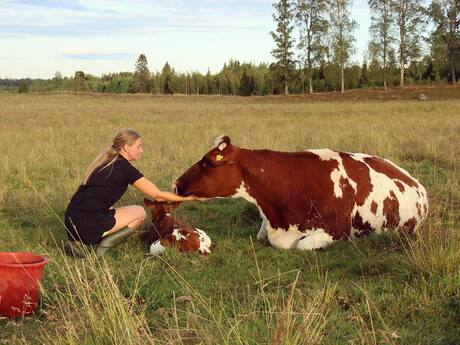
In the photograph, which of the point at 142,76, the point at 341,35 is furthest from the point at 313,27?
the point at 142,76

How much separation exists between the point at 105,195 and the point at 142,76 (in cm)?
8613

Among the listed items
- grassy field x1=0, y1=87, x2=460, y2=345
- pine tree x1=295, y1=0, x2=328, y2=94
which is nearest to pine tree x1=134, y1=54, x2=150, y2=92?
pine tree x1=295, y1=0, x2=328, y2=94

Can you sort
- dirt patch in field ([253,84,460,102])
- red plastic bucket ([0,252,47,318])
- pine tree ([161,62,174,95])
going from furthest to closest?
1. pine tree ([161,62,174,95])
2. dirt patch in field ([253,84,460,102])
3. red plastic bucket ([0,252,47,318])

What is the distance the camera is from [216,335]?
3393mm

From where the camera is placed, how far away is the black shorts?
628cm

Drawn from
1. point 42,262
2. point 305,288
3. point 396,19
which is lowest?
point 305,288

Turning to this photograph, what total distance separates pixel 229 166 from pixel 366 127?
498 inches

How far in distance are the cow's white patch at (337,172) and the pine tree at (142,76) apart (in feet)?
279

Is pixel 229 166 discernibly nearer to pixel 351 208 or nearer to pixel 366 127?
pixel 351 208

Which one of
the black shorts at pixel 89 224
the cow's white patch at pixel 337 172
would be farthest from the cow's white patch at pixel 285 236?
the black shorts at pixel 89 224

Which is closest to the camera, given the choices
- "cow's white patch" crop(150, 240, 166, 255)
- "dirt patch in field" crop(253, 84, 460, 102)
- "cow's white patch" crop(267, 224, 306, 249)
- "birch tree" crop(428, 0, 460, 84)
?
"cow's white patch" crop(150, 240, 166, 255)

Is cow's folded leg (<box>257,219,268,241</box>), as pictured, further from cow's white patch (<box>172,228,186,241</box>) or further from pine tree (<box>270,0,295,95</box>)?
pine tree (<box>270,0,295,95</box>)

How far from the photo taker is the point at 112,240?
21.0 feet

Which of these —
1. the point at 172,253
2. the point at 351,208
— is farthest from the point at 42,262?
the point at 351,208
